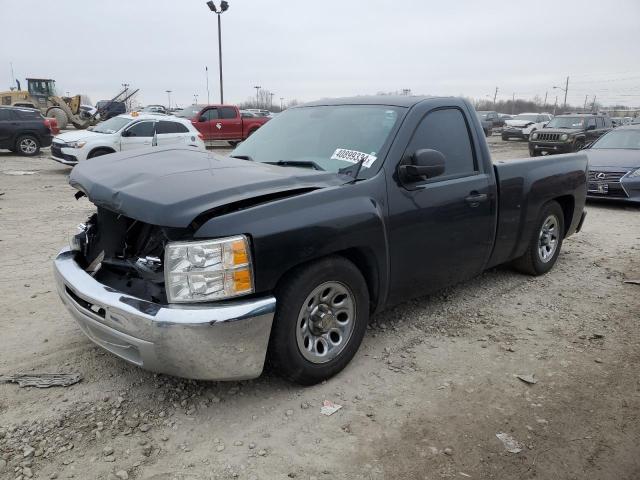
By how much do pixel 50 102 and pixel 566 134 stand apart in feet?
100

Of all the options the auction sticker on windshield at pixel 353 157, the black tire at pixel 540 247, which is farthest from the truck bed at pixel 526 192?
the auction sticker on windshield at pixel 353 157

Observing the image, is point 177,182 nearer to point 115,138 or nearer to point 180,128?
point 115,138

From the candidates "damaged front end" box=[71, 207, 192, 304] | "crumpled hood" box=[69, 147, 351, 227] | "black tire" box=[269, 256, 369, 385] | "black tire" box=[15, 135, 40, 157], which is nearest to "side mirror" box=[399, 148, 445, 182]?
"crumpled hood" box=[69, 147, 351, 227]

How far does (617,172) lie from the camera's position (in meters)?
9.32

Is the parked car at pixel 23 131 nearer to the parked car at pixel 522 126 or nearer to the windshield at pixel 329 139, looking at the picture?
Result: the windshield at pixel 329 139

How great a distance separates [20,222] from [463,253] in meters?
6.66

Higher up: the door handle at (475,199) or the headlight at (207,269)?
the door handle at (475,199)

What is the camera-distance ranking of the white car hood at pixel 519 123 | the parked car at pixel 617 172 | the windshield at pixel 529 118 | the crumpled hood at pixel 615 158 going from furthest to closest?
the windshield at pixel 529 118 → the white car hood at pixel 519 123 → the crumpled hood at pixel 615 158 → the parked car at pixel 617 172

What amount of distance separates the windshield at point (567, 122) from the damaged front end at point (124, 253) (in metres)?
19.2

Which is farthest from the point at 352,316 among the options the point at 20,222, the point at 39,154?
the point at 39,154

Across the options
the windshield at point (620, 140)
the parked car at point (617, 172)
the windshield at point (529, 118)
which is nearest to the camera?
the parked car at point (617, 172)

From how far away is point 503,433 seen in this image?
277 cm

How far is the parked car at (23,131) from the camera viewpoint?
16.6m

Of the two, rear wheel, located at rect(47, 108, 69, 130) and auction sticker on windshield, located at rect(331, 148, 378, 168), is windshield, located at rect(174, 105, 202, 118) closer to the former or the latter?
rear wheel, located at rect(47, 108, 69, 130)
